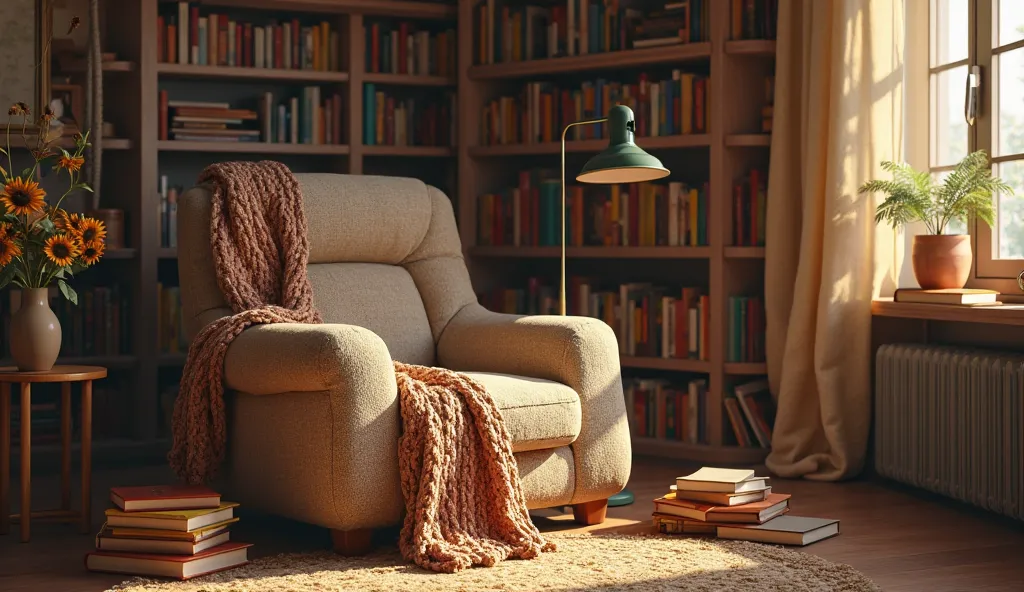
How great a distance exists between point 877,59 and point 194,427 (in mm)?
2533

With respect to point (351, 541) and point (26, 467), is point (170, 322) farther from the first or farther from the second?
point (351, 541)

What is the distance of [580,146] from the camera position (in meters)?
Answer: 4.54

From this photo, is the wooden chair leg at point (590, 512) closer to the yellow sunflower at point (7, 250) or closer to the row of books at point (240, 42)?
the yellow sunflower at point (7, 250)

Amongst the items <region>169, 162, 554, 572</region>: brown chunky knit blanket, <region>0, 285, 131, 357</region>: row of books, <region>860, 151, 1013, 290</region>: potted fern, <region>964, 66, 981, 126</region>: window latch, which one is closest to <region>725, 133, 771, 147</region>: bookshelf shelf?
<region>860, 151, 1013, 290</region>: potted fern

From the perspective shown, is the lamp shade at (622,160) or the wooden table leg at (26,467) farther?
the lamp shade at (622,160)

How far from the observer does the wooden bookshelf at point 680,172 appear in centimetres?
425

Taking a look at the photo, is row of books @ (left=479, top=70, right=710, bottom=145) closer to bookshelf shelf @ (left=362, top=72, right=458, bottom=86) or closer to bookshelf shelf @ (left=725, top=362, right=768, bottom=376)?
bookshelf shelf @ (left=362, top=72, right=458, bottom=86)

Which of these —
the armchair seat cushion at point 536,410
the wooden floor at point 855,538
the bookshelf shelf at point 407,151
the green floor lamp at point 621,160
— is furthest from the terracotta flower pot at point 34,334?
the bookshelf shelf at point 407,151

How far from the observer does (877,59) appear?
394 cm

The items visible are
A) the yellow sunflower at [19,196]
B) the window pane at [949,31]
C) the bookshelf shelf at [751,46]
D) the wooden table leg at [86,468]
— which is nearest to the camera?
the yellow sunflower at [19,196]

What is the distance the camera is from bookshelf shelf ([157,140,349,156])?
439 cm

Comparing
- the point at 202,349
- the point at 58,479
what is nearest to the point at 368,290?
the point at 202,349

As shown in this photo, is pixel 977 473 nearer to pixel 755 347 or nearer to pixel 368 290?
pixel 755 347

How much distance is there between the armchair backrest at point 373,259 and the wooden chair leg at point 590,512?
0.68 m
